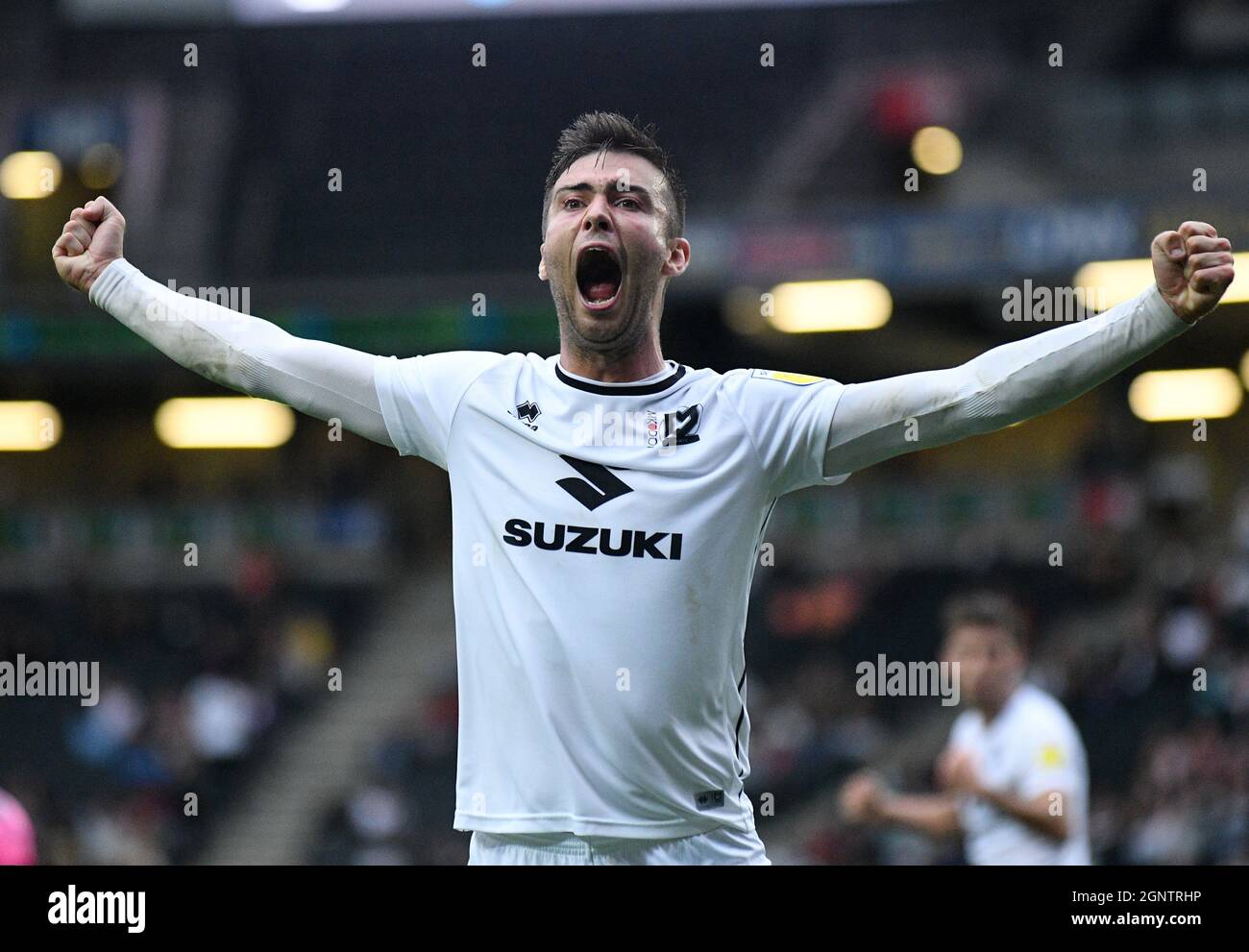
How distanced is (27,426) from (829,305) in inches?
452

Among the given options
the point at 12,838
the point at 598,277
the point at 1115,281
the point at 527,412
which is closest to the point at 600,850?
the point at 527,412

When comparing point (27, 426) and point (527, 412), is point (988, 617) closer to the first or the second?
point (527, 412)

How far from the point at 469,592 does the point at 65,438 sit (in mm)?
22478

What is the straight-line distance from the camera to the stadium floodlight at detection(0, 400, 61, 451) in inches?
922

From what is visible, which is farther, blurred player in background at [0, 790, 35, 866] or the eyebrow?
blurred player in background at [0, 790, 35, 866]

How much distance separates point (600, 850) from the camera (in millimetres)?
3719

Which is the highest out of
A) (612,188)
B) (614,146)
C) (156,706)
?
(614,146)

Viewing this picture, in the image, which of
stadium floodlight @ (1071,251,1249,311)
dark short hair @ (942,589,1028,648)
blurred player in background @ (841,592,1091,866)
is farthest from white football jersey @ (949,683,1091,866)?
stadium floodlight @ (1071,251,1249,311)

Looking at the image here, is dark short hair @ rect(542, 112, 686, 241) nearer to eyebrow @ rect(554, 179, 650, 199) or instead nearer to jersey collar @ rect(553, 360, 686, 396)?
eyebrow @ rect(554, 179, 650, 199)

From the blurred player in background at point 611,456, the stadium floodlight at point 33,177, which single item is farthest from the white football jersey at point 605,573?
the stadium floodlight at point 33,177

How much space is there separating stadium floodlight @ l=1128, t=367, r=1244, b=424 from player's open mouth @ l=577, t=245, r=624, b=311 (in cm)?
1832

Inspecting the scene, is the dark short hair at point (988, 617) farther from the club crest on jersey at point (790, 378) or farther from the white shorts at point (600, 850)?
the white shorts at point (600, 850)

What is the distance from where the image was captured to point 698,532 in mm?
3777

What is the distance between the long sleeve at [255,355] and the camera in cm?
395
